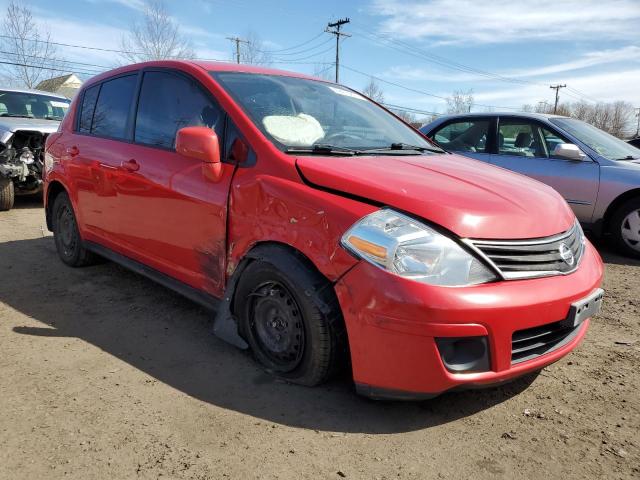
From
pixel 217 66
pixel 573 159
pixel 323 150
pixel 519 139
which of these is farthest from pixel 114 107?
pixel 573 159

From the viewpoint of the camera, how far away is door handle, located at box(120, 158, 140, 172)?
3.46m

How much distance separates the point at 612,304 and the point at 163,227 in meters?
3.48

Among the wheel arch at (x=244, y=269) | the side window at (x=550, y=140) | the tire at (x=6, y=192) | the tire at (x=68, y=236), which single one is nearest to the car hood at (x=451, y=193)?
the wheel arch at (x=244, y=269)

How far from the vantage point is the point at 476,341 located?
213cm

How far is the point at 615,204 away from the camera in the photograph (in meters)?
5.63

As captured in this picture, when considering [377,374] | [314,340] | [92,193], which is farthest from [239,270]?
[92,193]

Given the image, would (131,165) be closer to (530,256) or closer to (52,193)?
(52,193)

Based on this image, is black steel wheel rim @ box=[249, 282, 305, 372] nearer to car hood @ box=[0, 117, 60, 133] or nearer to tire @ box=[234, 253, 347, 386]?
tire @ box=[234, 253, 347, 386]

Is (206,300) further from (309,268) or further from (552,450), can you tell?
(552,450)

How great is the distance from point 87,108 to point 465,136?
178 inches

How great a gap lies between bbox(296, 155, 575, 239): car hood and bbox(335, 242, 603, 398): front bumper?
0.27 metres

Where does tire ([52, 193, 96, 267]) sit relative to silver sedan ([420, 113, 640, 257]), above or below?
below

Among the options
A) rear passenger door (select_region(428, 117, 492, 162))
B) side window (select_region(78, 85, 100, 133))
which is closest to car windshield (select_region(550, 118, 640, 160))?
rear passenger door (select_region(428, 117, 492, 162))

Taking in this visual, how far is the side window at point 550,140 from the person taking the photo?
5.96 meters
